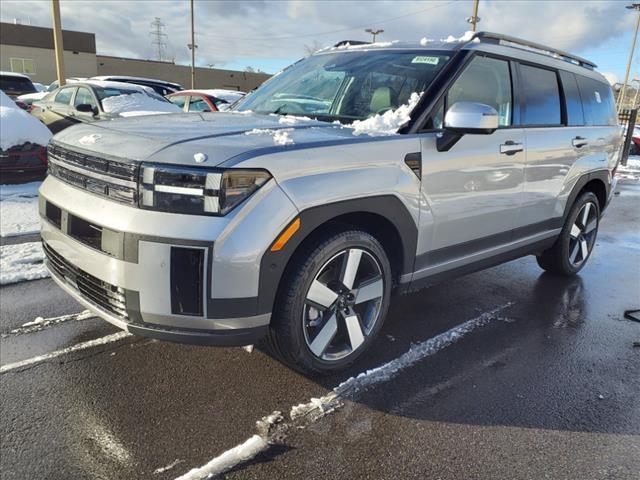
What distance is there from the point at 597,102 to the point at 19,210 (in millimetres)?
6873

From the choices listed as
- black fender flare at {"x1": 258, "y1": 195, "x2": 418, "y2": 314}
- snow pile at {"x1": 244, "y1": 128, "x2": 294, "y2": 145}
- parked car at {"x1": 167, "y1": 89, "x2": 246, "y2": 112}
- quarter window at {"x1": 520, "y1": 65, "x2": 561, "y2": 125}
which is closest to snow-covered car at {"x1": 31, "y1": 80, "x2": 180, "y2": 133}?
parked car at {"x1": 167, "y1": 89, "x2": 246, "y2": 112}

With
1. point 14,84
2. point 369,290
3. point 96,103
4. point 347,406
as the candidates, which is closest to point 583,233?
point 369,290

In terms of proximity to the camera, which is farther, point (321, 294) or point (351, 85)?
point (351, 85)

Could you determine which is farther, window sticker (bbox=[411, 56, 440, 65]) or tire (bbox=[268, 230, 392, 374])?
window sticker (bbox=[411, 56, 440, 65])

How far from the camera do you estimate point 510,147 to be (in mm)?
3744

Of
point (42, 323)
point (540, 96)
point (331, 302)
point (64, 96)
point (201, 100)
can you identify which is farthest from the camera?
point (201, 100)

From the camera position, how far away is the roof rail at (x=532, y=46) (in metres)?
3.80

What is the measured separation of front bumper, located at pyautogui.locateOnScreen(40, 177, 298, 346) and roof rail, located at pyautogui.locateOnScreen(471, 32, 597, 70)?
2346 millimetres

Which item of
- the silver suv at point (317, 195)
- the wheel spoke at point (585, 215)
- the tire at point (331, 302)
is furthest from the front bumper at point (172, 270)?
the wheel spoke at point (585, 215)

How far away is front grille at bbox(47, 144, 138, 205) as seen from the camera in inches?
94.5

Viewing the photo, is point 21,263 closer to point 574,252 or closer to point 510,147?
point 510,147

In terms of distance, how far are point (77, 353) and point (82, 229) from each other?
1021 mm

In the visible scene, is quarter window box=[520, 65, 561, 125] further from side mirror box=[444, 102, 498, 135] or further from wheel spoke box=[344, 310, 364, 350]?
wheel spoke box=[344, 310, 364, 350]

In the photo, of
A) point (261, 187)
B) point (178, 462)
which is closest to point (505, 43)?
point (261, 187)
